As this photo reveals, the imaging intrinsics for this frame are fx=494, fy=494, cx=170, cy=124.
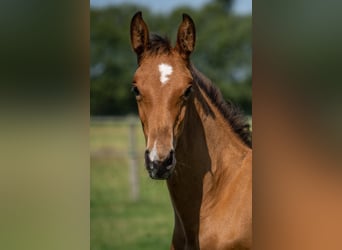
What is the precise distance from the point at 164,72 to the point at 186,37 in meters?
0.16

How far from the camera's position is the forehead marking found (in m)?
1.78

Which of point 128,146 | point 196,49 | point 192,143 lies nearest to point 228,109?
point 192,143

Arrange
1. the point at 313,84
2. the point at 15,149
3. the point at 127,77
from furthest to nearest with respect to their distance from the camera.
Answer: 1. the point at 127,77
2. the point at 15,149
3. the point at 313,84

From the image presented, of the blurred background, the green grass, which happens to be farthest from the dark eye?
the green grass

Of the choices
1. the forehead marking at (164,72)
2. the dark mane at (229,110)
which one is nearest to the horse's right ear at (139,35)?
the forehead marking at (164,72)

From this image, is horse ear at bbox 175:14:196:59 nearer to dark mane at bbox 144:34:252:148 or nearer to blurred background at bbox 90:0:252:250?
dark mane at bbox 144:34:252:148

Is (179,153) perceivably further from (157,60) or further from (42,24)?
(42,24)

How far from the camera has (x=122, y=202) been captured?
246 inches

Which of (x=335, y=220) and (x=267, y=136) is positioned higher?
(x=267, y=136)

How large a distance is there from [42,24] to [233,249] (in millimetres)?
1184

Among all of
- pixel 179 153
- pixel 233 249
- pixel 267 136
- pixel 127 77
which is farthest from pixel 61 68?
A: pixel 127 77

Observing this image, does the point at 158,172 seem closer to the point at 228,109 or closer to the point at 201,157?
the point at 201,157

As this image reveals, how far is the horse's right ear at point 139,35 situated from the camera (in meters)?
1.76

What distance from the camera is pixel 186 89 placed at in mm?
1806
